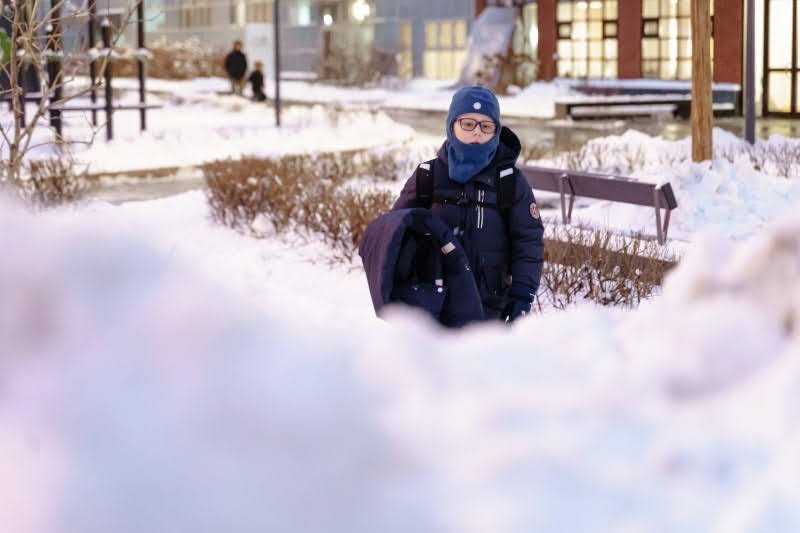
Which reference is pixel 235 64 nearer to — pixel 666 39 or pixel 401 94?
pixel 401 94

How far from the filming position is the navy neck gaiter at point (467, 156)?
526 centimetres

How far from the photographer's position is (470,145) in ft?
17.3

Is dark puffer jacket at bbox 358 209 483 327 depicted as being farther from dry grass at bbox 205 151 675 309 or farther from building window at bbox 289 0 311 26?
building window at bbox 289 0 311 26

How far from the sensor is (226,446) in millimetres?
→ 1209

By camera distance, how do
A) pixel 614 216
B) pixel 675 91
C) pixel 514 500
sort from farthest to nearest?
pixel 675 91
pixel 614 216
pixel 514 500

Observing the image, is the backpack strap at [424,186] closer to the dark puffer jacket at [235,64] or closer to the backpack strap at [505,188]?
the backpack strap at [505,188]

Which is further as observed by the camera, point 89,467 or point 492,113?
point 492,113

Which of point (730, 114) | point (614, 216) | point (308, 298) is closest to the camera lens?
point (308, 298)

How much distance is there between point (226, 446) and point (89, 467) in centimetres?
12

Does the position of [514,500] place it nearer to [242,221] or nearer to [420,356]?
[420,356]

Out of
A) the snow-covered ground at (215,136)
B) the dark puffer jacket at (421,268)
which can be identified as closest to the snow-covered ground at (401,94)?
the snow-covered ground at (215,136)

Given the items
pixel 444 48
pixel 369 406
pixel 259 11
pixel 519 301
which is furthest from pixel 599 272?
pixel 259 11

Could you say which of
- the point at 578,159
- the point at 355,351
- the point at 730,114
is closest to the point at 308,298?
the point at 355,351

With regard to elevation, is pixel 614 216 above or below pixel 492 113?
below
